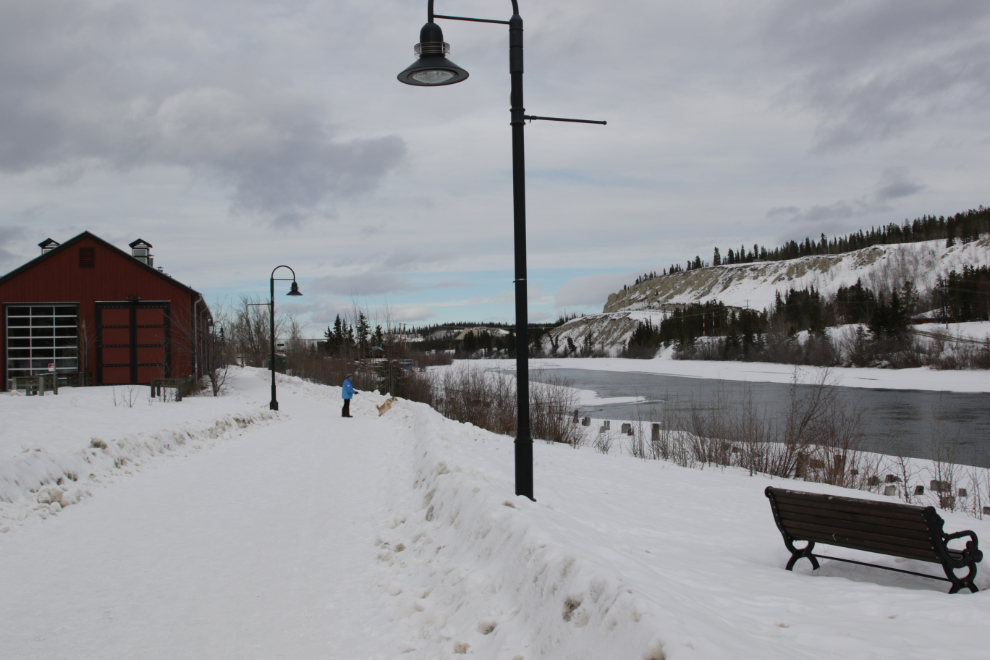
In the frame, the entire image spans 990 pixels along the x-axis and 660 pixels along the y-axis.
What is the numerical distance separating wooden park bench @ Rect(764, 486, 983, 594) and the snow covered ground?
1.00 ft

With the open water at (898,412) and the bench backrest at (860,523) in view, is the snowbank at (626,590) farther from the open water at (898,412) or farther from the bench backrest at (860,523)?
the open water at (898,412)

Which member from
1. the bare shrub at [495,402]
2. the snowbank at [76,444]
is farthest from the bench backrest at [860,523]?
the bare shrub at [495,402]

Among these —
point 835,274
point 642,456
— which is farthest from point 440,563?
point 835,274

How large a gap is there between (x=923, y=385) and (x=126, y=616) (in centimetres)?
5093

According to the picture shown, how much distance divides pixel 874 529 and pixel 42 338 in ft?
121

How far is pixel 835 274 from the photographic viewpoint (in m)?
184

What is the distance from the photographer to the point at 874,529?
18.5 ft

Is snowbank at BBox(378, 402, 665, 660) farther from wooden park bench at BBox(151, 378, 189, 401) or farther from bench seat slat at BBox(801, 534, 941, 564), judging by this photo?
wooden park bench at BBox(151, 378, 189, 401)

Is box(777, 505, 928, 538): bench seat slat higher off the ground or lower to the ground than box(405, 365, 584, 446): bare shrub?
higher

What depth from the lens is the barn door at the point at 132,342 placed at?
3244 cm

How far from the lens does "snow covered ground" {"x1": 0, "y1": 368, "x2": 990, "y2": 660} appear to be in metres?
3.95

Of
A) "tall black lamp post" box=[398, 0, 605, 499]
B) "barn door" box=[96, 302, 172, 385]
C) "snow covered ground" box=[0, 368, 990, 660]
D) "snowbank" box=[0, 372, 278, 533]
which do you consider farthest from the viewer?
"barn door" box=[96, 302, 172, 385]

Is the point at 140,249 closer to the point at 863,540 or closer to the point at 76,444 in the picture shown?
the point at 76,444

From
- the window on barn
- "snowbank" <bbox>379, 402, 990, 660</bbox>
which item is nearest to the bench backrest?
"snowbank" <bbox>379, 402, 990, 660</bbox>
